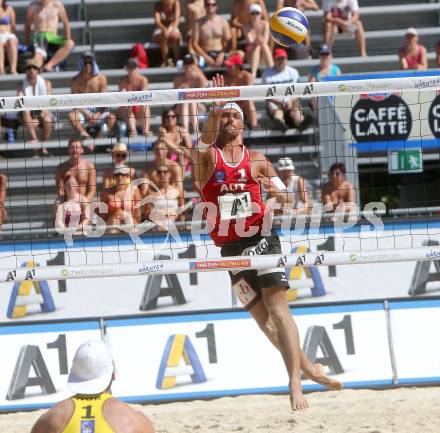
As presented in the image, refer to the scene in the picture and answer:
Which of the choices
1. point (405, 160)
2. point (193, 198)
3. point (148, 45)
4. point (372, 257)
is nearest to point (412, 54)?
point (405, 160)

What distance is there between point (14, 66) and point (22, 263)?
154 inches

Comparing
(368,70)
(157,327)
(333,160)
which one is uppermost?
(368,70)

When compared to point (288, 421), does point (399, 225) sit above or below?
above

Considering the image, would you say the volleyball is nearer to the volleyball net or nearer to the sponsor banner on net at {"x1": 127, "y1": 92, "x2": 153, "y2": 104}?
the volleyball net

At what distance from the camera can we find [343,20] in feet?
43.5

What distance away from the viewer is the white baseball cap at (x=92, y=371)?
4387 millimetres

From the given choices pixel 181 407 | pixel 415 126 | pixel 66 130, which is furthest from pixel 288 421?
pixel 66 130

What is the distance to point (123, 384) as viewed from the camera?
30.4 feet

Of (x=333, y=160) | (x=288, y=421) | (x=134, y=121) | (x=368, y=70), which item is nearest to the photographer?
(x=288, y=421)

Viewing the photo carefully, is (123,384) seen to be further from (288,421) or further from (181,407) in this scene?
(288,421)

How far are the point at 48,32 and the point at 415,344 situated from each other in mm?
6130

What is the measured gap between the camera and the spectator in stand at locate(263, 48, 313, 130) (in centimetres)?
1155

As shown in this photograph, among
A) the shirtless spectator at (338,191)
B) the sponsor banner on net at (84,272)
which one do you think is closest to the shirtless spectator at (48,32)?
the shirtless spectator at (338,191)

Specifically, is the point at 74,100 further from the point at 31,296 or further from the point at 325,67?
the point at 325,67
